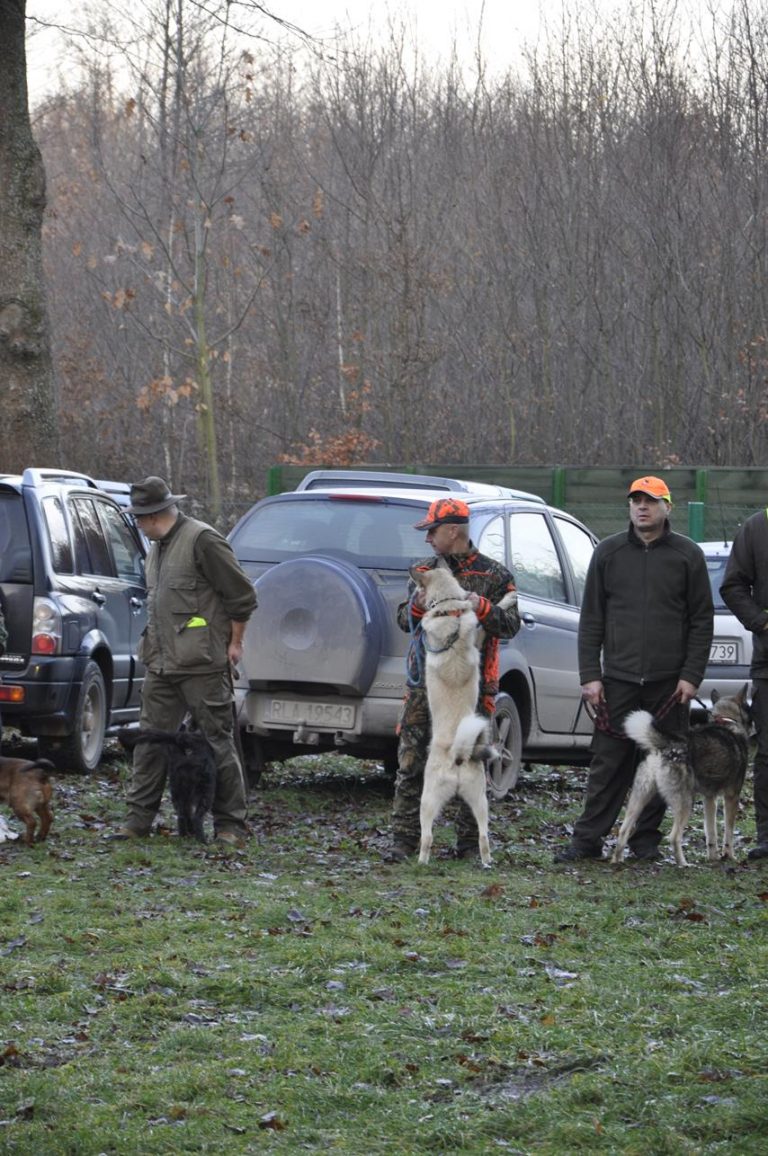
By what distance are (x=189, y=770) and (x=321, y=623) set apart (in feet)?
5.08

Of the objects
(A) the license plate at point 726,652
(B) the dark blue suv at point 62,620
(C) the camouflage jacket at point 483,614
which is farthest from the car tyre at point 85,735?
(A) the license plate at point 726,652

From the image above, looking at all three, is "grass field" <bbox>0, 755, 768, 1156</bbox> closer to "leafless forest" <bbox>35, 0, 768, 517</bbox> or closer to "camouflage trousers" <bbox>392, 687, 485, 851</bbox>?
"camouflage trousers" <bbox>392, 687, 485, 851</bbox>

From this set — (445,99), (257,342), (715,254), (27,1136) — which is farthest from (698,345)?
(27,1136)

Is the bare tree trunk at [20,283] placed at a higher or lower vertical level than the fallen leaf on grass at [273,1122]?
higher

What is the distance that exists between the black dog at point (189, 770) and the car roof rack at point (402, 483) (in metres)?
3.24

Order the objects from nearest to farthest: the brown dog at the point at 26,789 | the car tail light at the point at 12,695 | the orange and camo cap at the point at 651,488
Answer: the orange and camo cap at the point at 651,488 < the brown dog at the point at 26,789 < the car tail light at the point at 12,695

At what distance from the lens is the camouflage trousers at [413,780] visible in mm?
8906

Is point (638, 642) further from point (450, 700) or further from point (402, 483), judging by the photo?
point (402, 483)

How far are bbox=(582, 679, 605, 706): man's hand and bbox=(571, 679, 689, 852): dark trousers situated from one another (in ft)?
0.28

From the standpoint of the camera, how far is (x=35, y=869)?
27.7ft

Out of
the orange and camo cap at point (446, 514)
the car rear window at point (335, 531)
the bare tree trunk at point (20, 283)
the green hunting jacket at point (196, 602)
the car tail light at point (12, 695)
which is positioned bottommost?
the car tail light at point (12, 695)

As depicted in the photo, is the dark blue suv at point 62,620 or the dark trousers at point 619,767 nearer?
the dark trousers at point 619,767

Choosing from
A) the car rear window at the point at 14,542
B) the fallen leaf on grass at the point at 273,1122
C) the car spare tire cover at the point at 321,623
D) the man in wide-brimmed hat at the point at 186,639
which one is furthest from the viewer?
the car rear window at the point at 14,542

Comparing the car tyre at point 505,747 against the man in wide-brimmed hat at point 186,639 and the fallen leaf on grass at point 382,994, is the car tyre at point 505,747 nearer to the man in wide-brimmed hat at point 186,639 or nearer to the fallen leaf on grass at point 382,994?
the man in wide-brimmed hat at point 186,639
